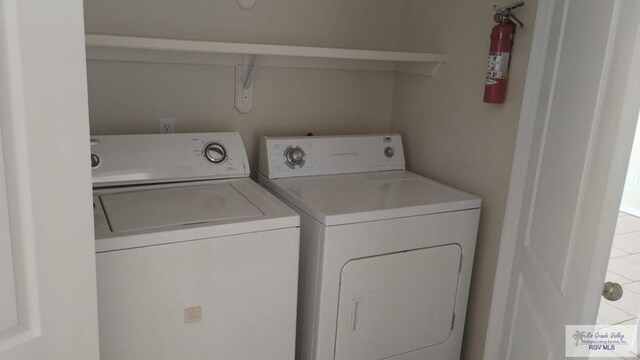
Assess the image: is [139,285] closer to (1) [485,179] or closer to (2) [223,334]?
(2) [223,334]

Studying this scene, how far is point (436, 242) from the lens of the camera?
6.34ft

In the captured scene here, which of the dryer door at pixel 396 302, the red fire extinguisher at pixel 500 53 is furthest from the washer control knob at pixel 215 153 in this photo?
the red fire extinguisher at pixel 500 53

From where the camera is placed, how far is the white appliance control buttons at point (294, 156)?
2.17m

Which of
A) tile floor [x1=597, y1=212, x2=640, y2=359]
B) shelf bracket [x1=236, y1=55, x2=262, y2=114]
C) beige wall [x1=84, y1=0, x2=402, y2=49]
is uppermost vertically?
beige wall [x1=84, y1=0, x2=402, y2=49]

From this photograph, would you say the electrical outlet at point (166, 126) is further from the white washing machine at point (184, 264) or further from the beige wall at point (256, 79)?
the white washing machine at point (184, 264)

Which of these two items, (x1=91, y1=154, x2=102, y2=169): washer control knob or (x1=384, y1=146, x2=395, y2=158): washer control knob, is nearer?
(x1=91, y1=154, x2=102, y2=169): washer control knob

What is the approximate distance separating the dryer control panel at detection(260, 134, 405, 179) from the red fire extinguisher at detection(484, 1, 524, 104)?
24.0 inches

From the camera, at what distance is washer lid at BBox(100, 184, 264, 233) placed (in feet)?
5.01

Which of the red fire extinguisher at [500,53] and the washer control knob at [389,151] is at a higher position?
the red fire extinguisher at [500,53]

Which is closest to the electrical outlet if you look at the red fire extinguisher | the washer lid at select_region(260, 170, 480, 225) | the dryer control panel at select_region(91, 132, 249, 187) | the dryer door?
the dryer control panel at select_region(91, 132, 249, 187)

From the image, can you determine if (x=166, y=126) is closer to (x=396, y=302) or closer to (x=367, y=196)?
(x=367, y=196)

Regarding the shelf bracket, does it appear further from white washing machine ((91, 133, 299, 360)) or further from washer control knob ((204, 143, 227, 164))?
white washing machine ((91, 133, 299, 360))

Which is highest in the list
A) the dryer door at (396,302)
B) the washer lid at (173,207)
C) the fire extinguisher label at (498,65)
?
the fire extinguisher label at (498,65)

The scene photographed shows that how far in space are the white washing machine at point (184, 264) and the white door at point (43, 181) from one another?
0.39m
